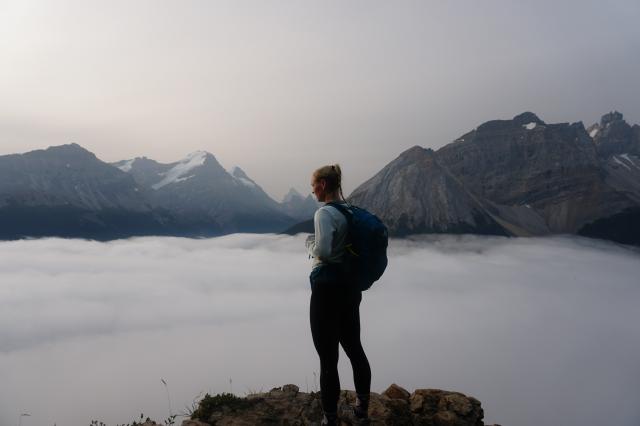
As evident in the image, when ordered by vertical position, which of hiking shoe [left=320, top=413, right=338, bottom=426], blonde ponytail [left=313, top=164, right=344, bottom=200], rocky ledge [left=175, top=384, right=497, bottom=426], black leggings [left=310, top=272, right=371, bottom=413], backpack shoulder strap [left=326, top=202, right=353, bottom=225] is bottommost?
rocky ledge [left=175, top=384, right=497, bottom=426]

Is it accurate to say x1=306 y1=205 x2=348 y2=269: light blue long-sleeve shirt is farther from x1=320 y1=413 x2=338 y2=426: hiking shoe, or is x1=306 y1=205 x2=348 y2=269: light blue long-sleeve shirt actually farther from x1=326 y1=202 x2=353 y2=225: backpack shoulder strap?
x1=320 y1=413 x2=338 y2=426: hiking shoe

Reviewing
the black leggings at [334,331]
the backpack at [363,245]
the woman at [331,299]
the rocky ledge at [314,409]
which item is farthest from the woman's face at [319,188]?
the rocky ledge at [314,409]

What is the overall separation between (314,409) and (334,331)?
8.72 feet

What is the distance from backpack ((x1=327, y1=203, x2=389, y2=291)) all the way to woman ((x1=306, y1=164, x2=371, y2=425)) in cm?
10

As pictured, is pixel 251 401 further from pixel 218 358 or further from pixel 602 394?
pixel 602 394

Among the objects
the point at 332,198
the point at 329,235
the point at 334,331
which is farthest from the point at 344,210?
the point at 334,331

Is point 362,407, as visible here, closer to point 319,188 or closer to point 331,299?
point 331,299

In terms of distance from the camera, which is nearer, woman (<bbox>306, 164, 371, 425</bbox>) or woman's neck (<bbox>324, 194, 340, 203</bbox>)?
woman (<bbox>306, 164, 371, 425</bbox>)

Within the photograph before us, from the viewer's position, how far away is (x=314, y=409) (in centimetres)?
743

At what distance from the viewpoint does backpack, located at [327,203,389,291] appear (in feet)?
18.1

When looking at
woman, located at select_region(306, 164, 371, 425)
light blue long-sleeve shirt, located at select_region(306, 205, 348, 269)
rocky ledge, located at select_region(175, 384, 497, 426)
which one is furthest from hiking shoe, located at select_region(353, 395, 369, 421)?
light blue long-sleeve shirt, located at select_region(306, 205, 348, 269)

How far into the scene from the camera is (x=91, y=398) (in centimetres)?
15262

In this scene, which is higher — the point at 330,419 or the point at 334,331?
the point at 334,331

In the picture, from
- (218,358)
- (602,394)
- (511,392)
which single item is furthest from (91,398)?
(602,394)
